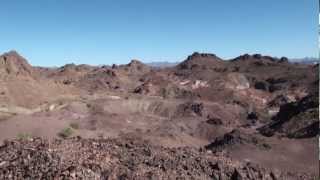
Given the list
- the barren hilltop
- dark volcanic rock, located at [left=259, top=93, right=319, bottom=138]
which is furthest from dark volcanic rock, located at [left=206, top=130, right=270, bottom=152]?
dark volcanic rock, located at [left=259, top=93, right=319, bottom=138]

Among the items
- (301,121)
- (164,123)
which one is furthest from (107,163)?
(164,123)

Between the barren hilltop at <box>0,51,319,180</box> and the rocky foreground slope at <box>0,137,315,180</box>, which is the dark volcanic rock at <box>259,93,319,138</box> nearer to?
the barren hilltop at <box>0,51,319,180</box>

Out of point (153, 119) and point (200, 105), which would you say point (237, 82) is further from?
point (153, 119)

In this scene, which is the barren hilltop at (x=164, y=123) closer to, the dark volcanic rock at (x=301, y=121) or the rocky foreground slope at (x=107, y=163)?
the rocky foreground slope at (x=107, y=163)

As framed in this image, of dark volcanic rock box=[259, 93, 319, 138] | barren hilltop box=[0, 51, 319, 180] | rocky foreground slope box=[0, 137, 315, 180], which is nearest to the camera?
rocky foreground slope box=[0, 137, 315, 180]

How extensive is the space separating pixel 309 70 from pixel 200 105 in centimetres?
3263

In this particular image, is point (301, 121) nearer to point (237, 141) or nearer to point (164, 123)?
point (164, 123)

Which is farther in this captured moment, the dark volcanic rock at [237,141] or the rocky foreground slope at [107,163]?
the dark volcanic rock at [237,141]

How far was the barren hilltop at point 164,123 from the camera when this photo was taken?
11.7 m

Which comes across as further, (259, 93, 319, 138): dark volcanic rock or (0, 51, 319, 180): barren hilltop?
(259, 93, 319, 138): dark volcanic rock

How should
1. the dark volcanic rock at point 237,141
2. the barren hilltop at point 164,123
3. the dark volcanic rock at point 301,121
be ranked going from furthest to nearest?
the dark volcanic rock at point 301,121, the dark volcanic rock at point 237,141, the barren hilltop at point 164,123

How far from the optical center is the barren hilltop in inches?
462

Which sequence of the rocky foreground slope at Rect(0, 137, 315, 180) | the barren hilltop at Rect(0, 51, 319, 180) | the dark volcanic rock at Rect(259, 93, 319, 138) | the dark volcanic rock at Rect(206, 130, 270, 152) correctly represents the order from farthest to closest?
the dark volcanic rock at Rect(259, 93, 319, 138) < the dark volcanic rock at Rect(206, 130, 270, 152) < the barren hilltop at Rect(0, 51, 319, 180) < the rocky foreground slope at Rect(0, 137, 315, 180)

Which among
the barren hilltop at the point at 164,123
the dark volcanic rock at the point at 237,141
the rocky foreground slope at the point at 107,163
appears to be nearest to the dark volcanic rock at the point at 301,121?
the barren hilltop at the point at 164,123
